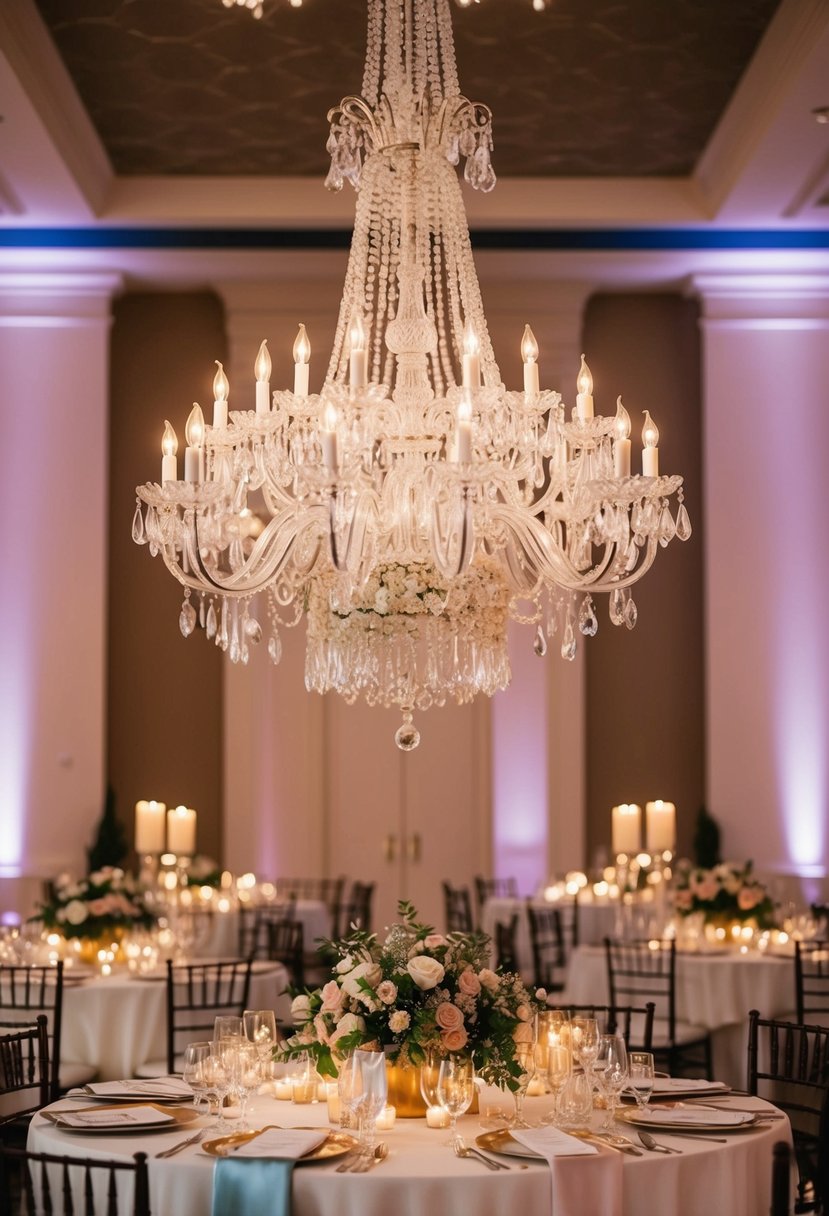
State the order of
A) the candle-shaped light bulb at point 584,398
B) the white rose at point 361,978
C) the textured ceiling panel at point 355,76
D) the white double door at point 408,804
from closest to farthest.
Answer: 1. the white rose at point 361,978
2. the candle-shaped light bulb at point 584,398
3. the textured ceiling panel at point 355,76
4. the white double door at point 408,804

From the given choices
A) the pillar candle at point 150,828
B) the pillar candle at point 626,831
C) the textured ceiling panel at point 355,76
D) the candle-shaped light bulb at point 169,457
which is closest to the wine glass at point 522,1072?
the candle-shaped light bulb at point 169,457

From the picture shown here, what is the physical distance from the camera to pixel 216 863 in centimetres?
1237

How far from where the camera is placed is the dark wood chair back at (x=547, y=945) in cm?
958

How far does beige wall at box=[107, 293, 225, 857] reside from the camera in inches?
492

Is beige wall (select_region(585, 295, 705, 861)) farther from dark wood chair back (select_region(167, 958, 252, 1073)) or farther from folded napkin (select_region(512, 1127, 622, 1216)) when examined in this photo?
folded napkin (select_region(512, 1127, 622, 1216))

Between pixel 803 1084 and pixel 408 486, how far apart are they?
7.96 feet

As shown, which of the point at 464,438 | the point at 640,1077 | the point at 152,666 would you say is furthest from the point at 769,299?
the point at 640,1077

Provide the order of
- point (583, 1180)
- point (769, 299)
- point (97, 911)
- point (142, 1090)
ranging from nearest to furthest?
1. point (583, 1180)
2. point (142, 1090)
3. point (97, 911)
4. point (769, 299)

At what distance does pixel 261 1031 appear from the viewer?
454 centimetres

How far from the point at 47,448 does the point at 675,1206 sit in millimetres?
9361

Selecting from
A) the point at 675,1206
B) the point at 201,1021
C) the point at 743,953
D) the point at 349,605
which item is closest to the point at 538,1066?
the point at 675,1206

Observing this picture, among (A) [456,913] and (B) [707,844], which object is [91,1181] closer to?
(A) [456,913]

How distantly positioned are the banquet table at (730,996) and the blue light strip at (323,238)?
6.00m

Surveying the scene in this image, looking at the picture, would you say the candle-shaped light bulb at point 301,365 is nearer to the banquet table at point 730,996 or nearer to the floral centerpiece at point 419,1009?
the floral centerpiece at point 419,1009
